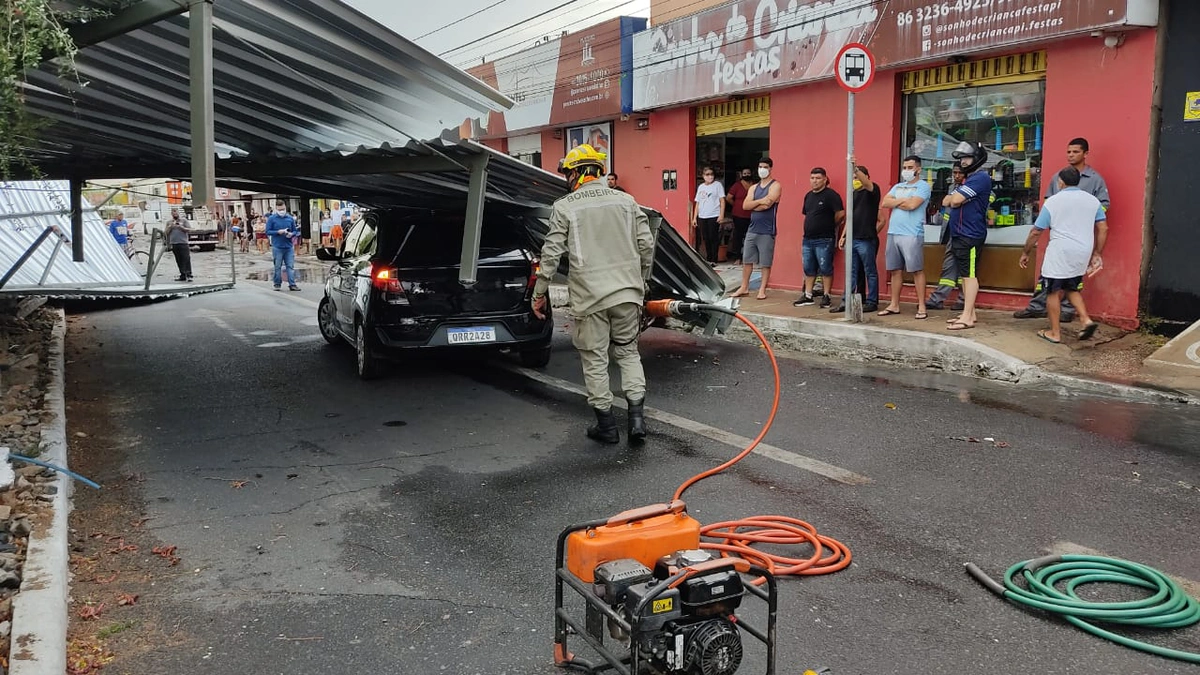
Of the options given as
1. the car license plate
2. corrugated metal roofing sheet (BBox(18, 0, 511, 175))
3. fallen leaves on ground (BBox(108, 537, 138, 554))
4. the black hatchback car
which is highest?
corrugated metal roofing sheet (BBox(18, 0, 511, 175))

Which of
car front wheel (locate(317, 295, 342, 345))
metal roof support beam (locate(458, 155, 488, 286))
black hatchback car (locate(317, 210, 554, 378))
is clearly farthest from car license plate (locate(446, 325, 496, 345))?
car front wheel (locate(317, 295, 342, 345))

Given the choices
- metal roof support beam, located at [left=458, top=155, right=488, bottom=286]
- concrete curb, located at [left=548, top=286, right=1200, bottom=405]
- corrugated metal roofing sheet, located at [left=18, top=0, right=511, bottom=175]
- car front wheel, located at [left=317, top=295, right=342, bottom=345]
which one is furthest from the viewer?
car front wheel, located at [left=317, top=295, right=342, bottom=345]

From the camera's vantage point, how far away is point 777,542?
429 centimetres

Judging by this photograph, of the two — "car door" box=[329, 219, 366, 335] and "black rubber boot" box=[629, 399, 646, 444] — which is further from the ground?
"car door" box=[329, 219, 366, 335]

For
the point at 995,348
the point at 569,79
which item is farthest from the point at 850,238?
the point at 569,79

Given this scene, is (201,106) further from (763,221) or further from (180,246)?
(180,246)

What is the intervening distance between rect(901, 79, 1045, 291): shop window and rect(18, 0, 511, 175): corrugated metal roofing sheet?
22.7 ft

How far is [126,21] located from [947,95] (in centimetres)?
996

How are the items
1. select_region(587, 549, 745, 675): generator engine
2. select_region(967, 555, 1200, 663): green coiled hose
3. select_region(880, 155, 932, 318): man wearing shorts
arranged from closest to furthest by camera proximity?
select_region(587, 549, 745, 675): generator engine < select_region(967, 555, 1200, 663): green coiled hose < select_region(880, 155, 932, 318): man wearing shorts

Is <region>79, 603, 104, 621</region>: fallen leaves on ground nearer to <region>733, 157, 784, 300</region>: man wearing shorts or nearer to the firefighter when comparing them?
the firefighter

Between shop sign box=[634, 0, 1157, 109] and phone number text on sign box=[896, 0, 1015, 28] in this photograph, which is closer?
shop sign box=[634, 0, 1157, 109]

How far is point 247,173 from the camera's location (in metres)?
8.61

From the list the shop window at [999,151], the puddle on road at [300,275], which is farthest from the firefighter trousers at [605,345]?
the puddle on road at [300,275]

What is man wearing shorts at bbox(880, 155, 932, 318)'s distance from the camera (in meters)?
10.4
